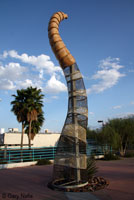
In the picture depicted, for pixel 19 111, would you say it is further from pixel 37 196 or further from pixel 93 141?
pixel 37 196

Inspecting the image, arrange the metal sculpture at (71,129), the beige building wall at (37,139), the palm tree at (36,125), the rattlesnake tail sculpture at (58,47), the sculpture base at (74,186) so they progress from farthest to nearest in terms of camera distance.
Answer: the beige building wall at (37,139), the palm tree at (36,125), the rattlesnake tail sculpture at (58,47), the metal sculpture at (71,129), the sculpture base at (74,186)

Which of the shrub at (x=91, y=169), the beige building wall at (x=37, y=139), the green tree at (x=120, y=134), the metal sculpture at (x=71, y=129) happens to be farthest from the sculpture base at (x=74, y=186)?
the beige building wall at (x=37, y=139)

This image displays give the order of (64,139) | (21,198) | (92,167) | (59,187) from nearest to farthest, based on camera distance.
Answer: (21,198)
(59,187)
(64,139)
(92,167)

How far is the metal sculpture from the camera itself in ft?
19.2

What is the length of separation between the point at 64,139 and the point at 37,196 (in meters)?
1.91

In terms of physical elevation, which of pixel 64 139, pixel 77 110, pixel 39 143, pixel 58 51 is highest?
pixel 58 51

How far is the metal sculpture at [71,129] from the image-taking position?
5840mm

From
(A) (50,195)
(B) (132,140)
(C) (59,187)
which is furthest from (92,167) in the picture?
(B) (132,140)

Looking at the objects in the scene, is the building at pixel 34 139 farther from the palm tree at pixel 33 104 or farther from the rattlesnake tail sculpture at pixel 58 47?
the rattlesnake tail sculpture at pixel 58 47

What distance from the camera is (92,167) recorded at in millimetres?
6828

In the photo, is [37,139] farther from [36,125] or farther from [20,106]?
[20,106]

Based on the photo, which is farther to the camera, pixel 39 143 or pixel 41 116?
pixel 39 143

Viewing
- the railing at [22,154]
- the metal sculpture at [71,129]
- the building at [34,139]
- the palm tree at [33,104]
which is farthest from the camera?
the building at [34,139]

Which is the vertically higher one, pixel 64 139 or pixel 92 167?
pixel 64 139
